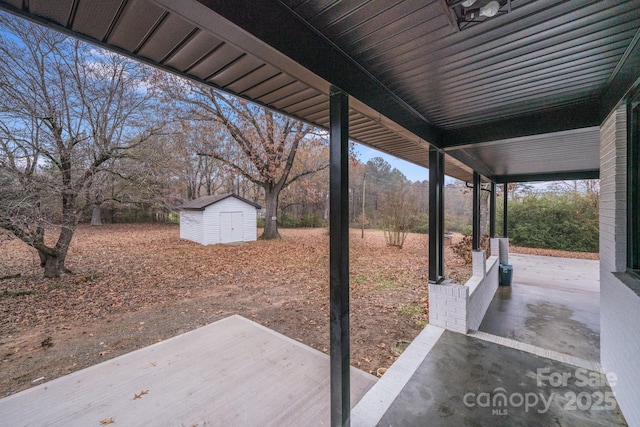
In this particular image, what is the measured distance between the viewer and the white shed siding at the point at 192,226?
34.7 feet

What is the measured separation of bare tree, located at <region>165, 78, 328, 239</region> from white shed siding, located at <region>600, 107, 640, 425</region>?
918 centimetres

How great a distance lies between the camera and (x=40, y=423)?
1.94 meters

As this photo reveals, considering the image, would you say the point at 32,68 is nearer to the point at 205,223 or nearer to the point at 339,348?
the point at 205,223

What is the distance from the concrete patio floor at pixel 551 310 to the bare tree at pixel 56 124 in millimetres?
8421

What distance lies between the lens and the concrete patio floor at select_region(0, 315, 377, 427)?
78.5 inches

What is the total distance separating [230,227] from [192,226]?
160cm

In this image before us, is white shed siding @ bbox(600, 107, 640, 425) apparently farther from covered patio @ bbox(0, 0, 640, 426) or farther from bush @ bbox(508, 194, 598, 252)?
bush @ bbox(508, 194, 598, 252)

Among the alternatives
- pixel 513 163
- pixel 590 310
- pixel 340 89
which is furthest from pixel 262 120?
pixel 590 310

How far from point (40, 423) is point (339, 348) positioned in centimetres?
234

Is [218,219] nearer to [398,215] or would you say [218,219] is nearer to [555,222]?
[398,215]

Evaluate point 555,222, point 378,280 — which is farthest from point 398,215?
point 555,222

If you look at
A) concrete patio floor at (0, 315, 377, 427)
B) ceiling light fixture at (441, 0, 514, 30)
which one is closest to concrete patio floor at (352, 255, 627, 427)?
concrete patio floor at (0, 315, 377, 427)

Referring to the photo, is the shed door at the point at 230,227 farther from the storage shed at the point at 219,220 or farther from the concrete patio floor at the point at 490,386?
the concrete patio floor at the point at 490,386

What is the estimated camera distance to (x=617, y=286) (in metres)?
2.14
